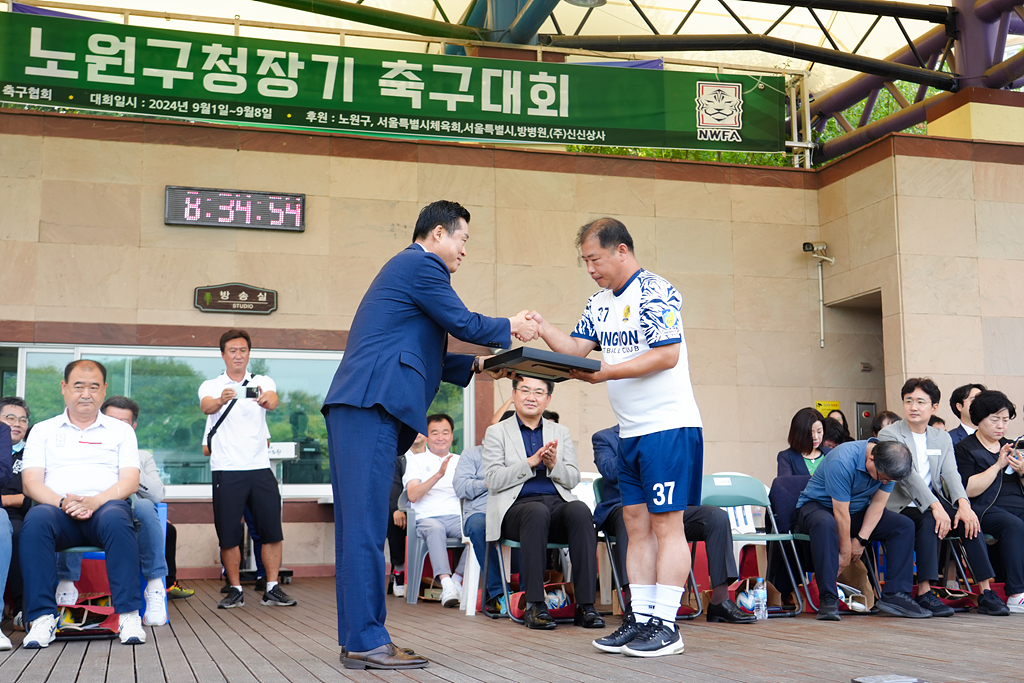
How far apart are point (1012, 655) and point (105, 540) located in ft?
12.7

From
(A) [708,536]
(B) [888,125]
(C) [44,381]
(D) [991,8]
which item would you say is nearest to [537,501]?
(A) [708,536]

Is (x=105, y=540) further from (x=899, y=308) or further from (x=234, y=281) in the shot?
(x=899, y=308)

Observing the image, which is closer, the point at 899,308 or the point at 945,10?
the point at 899,308

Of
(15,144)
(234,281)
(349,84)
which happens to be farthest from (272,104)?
(15,144)

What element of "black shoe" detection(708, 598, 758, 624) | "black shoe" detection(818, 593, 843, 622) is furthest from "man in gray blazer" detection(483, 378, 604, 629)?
"black shoe" detection(818, 593, 843, 622)

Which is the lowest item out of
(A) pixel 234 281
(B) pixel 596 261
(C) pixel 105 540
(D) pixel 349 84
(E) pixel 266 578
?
(E) pixel 266 578

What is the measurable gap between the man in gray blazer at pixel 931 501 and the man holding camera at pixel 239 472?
147 inches

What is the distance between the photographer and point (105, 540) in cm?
439

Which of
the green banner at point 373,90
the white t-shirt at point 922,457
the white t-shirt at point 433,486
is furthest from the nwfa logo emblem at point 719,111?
the white t-shirt at point 433,486

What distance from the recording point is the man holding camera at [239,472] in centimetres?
586

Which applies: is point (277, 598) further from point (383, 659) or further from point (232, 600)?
point (383, 659)

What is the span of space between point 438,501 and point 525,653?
266 centimetres

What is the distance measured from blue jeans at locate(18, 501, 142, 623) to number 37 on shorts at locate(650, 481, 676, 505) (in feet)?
7.91

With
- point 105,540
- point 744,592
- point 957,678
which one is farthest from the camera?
point 744,592
